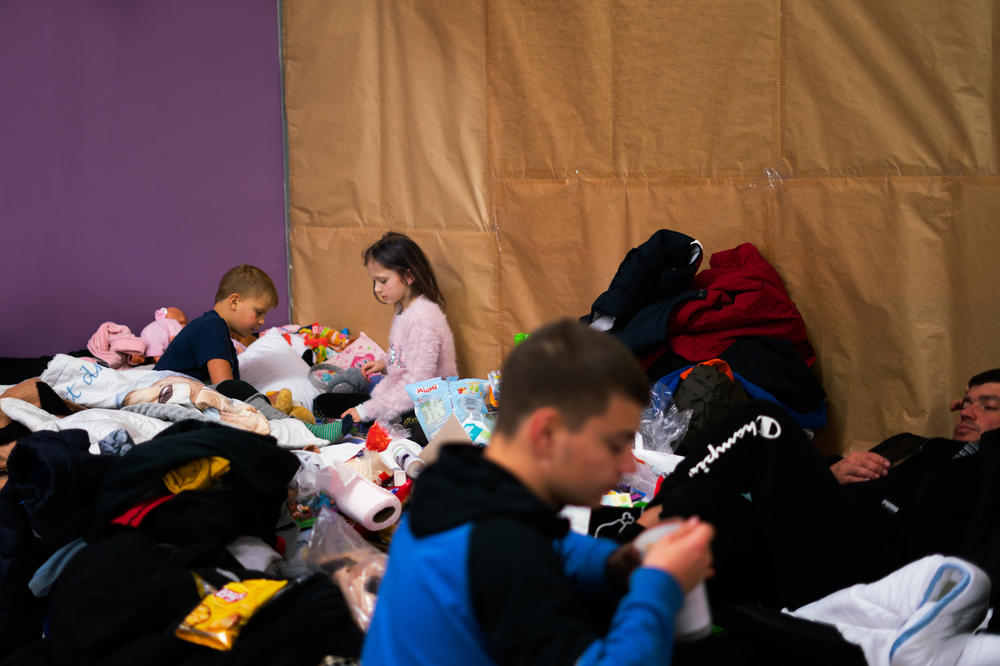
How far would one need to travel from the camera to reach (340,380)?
3947 millimetres

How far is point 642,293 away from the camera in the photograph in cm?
308

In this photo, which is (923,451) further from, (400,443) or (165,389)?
(165,389)

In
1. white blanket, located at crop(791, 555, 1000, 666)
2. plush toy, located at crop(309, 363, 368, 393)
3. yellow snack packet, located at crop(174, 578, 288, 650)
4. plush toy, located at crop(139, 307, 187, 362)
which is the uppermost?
white blanket, located at crop(791, 555, 1000, 666)

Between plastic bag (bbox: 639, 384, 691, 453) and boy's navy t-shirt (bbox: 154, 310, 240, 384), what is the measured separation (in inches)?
69.5

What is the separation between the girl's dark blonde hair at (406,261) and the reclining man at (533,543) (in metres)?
2.65

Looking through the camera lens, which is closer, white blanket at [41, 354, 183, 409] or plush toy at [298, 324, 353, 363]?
white blanket at [41, 354, 183, 409]

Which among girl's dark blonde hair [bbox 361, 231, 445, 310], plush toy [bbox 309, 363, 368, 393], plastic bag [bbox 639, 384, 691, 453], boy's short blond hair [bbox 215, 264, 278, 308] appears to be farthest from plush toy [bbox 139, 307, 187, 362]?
plastic bag [bbox 639, 384, 691, 453]

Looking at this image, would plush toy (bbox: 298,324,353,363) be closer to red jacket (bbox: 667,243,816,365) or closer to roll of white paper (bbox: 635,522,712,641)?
red jacket (bbox: 667,243,816,365)

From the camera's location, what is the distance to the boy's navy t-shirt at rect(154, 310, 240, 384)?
3465mm

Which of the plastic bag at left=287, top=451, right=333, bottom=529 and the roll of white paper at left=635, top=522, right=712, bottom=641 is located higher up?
the roll of white paper at left=635, top=522, right=712, bottom=641

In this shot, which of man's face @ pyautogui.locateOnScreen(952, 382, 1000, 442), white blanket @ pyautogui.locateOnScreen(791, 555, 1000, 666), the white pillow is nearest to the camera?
white blanket @ pyautogui.locateOnScreen(791, 555, 1000, 666)

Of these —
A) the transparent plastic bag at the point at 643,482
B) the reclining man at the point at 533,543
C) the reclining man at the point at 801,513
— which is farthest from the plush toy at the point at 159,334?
the reclining man at the point at 533,543

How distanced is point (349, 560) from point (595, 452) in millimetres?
1168

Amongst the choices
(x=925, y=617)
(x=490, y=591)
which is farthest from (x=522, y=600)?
(x=925, y=617)
